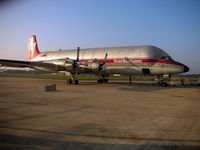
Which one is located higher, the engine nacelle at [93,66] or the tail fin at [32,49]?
the tail fin at [32,49]

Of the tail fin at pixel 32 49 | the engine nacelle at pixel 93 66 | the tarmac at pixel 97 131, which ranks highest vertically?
the tail fin at pixel 32 49

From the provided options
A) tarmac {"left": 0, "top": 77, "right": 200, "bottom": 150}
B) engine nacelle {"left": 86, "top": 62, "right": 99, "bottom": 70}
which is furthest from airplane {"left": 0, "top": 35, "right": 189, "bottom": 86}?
tarmac {"left": 0, "top": 77, "right": 200, "bottom": 150}

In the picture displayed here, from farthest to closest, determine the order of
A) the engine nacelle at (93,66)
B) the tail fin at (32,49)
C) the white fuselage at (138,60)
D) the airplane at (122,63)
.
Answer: the tail fin at (32,49)
the engine nacelle at (93,66)
the airplane at (122,63)
the white fuselage at (138,60)

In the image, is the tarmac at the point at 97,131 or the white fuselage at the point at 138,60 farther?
the white fuselage at the point at 138,60

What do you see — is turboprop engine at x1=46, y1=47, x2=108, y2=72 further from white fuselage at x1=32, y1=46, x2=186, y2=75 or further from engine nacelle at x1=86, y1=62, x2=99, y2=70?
white fuselage at x1=32, y1=46, x2=186, y2=75

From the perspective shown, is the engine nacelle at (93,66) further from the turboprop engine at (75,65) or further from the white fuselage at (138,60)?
the white fuselage at (138,60)

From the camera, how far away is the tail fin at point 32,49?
33.3m

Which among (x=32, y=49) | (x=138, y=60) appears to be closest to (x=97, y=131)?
(x=138, y=60)

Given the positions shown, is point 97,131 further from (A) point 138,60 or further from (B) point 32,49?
(B) point 32,49

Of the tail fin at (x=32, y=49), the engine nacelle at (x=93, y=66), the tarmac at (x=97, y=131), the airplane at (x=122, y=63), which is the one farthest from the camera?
the tail fin at (x=32, y=49)

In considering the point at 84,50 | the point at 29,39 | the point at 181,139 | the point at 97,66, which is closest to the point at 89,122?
the point at 181,139

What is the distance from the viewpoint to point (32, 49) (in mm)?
33719

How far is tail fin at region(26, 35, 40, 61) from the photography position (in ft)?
109

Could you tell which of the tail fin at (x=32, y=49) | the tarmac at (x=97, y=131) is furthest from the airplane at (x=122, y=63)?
the tarmac at (x=97, y=131)
